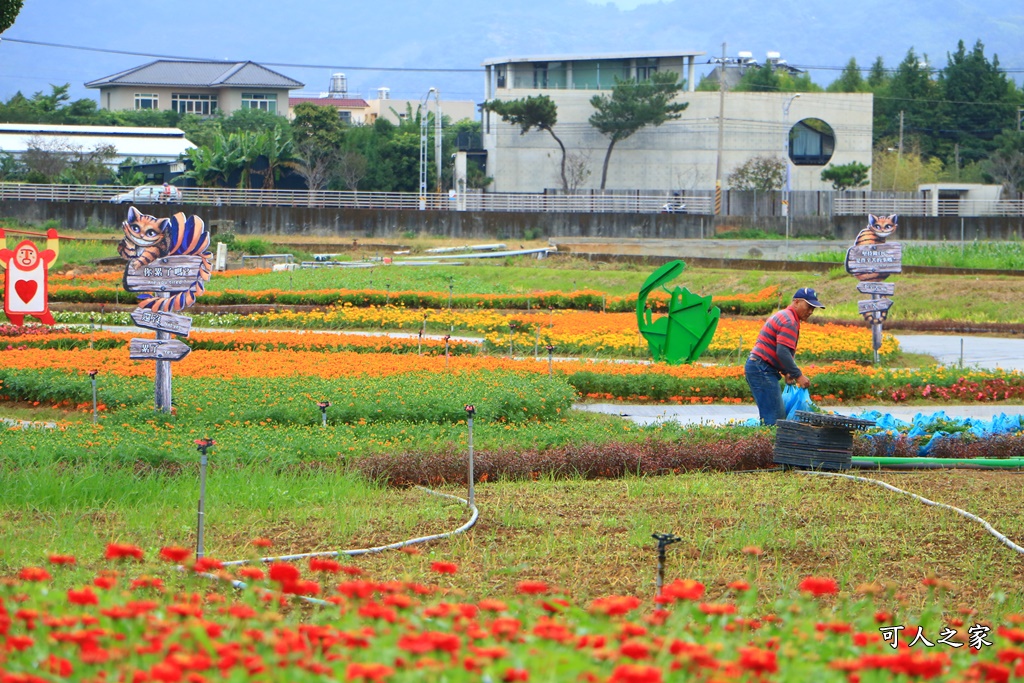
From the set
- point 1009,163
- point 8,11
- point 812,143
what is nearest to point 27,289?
point 8,11

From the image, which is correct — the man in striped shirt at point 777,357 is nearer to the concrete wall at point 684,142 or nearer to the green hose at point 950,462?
the green hose at point 950,462

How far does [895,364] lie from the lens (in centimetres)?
2006

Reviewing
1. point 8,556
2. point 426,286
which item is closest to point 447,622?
point 8,556

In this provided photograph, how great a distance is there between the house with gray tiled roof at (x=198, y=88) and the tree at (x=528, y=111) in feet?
93.3

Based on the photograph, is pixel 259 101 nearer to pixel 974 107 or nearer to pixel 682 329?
pixel 974 107

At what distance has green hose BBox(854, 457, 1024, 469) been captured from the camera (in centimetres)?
1059

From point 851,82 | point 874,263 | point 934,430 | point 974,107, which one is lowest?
point 934,430

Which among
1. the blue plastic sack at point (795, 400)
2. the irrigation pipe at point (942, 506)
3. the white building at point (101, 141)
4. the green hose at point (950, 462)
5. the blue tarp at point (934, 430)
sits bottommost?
the green hose at point (950, 462)

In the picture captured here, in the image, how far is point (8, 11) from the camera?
12.6 m

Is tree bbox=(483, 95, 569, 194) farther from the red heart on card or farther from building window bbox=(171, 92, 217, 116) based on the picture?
the red heart on card

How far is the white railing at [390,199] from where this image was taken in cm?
5156

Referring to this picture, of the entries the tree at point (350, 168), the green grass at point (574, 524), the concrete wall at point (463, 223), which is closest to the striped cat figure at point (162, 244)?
the green grass at point (574, 524)

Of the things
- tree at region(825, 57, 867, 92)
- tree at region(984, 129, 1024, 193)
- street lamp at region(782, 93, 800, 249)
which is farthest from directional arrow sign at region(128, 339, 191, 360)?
tree at region(825, 57, 867, 92)

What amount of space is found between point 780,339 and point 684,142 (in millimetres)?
50690
